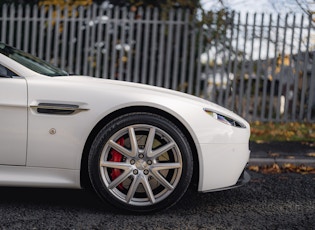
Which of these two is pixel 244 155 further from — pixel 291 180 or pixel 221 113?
pixel 291 180

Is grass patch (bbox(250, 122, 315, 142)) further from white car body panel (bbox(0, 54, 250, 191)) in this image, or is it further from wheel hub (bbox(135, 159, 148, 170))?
wheel hub (bbox(135, 159, 148, 170))

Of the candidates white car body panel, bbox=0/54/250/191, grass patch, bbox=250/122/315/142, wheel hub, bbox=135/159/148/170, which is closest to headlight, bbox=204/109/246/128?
white car body panel, bbox=0/54/250/191

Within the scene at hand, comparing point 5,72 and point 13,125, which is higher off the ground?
point 5,72

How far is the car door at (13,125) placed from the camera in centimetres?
336

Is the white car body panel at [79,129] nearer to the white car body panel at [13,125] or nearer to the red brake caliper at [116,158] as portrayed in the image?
the white car body panel at [13,125]

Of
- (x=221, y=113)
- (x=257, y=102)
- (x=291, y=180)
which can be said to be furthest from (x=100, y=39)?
(x=221, y=113)

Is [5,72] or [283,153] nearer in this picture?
[5,72]

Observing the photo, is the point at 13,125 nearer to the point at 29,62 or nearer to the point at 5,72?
the point at 5,72

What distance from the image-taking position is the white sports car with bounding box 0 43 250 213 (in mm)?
3375

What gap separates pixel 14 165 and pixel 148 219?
101cm

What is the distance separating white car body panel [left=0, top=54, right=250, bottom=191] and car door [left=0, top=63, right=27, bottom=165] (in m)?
0.02

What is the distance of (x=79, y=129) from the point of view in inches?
133

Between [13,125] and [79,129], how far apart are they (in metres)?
0.46

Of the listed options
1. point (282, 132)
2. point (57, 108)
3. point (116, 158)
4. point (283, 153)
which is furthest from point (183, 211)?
point (282, 132)
